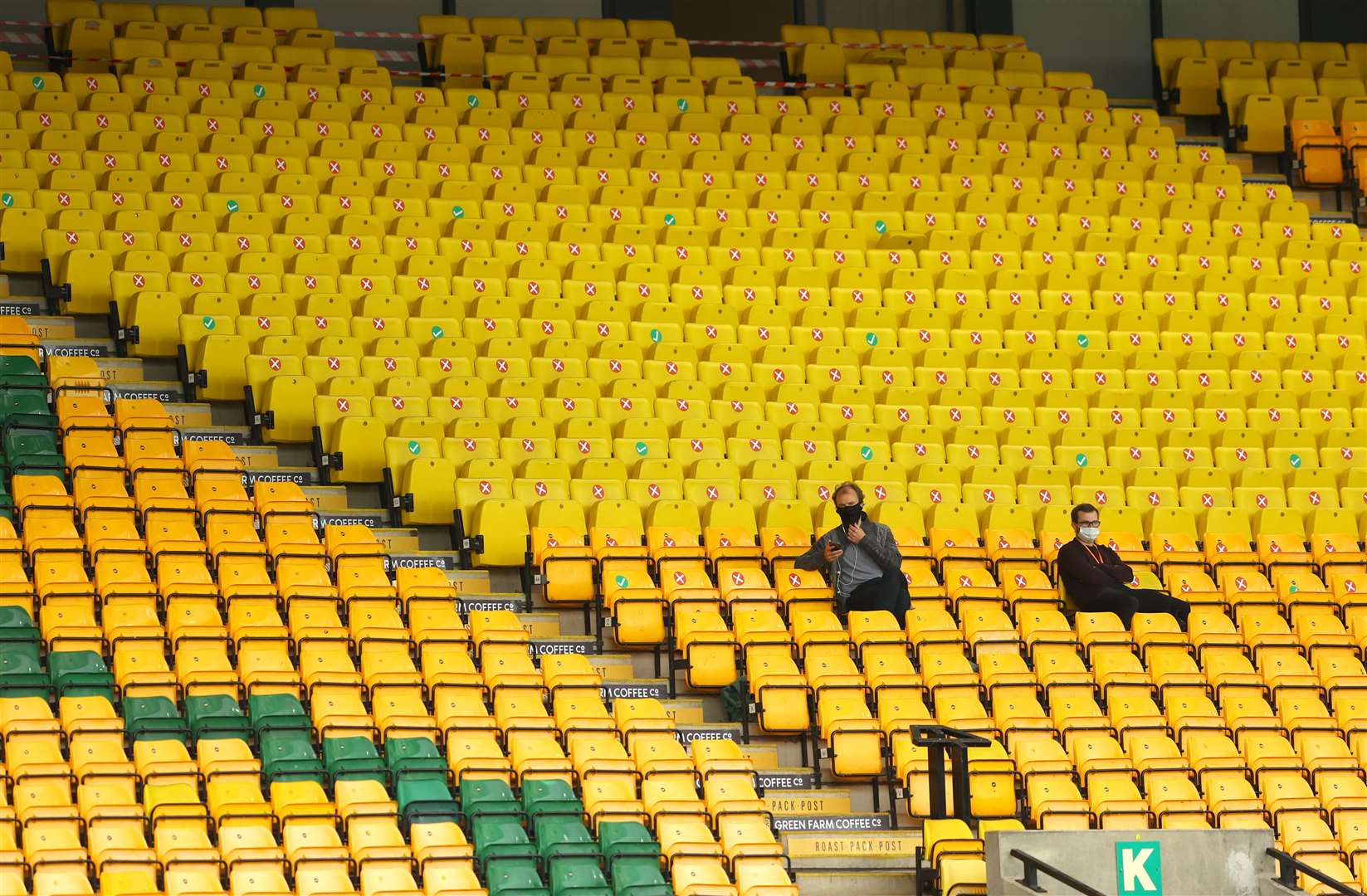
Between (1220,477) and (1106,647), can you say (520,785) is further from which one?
(1220,477)

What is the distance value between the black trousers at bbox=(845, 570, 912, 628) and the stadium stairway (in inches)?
41.4

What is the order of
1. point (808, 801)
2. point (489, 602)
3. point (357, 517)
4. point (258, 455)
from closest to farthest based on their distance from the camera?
1. point (808, 801)
2. point (489, 602)
3. point (357, 517)
4. point (258, 455)

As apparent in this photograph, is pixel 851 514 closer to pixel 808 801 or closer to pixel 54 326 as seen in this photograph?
pixel 808 801

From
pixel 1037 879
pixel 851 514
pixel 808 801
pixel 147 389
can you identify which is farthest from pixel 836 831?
pixel 147 389

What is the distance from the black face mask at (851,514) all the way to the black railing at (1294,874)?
10.6 ft

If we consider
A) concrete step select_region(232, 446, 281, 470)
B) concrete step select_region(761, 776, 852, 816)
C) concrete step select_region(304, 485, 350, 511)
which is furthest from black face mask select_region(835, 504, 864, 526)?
concrete step select_region(232, 446, 281, 470)

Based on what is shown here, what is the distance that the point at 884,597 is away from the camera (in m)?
12.5

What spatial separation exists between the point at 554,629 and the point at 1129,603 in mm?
3372

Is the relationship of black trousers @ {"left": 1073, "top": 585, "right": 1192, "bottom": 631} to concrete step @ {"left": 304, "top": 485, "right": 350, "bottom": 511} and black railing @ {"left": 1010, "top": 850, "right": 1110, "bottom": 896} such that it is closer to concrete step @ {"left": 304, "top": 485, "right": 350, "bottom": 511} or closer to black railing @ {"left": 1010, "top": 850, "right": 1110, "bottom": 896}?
black railing @ {"left": 1010, "top": 850, "right": 1110, "bottom": 896}

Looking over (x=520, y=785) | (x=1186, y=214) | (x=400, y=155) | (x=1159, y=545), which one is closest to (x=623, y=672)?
(x=520, y=785)

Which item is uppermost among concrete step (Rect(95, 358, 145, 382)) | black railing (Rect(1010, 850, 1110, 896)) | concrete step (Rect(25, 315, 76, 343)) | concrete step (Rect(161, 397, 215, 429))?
concrete step (Rect(25, 315, 76, 343))

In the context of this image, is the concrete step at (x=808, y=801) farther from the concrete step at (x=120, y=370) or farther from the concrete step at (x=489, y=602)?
the concrete step at (x=120, y=370)

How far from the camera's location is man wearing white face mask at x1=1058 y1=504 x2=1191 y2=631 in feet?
42.7

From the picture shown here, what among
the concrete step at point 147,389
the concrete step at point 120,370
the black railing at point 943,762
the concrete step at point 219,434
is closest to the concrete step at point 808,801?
the black railing at point 943,762
